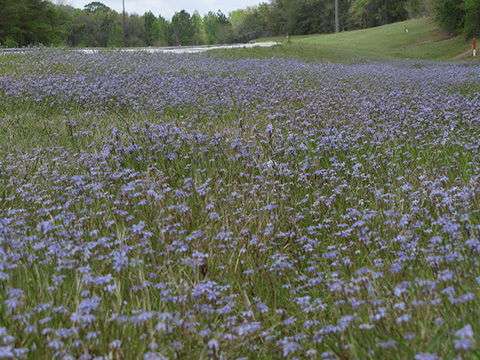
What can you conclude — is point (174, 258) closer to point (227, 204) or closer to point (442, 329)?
point (227, 204)

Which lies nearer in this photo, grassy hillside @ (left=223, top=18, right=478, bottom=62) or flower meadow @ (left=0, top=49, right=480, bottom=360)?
flower meadow @ (left=0, top=49, right=480, bottom=360)

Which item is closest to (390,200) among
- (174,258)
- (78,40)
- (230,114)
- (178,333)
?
(174,258)

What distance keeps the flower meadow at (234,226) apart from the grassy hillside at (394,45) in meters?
15.2

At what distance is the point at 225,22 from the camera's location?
106 m

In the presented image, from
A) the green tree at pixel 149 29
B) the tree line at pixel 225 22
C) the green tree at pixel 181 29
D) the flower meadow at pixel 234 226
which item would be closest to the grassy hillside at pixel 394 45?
the tree line at pixel 225 22

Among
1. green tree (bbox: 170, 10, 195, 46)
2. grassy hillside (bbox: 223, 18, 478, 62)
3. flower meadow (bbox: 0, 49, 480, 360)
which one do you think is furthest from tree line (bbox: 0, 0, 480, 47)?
flower meadow (bbox: 0, 49, 480, 360)

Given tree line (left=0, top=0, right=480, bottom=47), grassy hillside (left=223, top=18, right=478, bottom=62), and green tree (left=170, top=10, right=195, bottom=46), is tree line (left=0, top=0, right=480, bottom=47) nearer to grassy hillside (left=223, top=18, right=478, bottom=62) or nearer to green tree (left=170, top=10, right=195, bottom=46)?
green tree (left=170, top=10, right=195, bottom=46)

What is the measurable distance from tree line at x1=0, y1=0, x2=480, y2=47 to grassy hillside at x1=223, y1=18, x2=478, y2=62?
4.69ft

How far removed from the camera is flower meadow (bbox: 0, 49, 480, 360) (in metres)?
2.09

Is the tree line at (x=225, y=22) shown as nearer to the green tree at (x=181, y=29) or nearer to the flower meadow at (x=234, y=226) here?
the green tree at (x=181, y=29)

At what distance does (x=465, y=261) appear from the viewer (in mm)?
2408

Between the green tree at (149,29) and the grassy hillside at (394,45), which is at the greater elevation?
the green tree at (149,29)

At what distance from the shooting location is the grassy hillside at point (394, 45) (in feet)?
87.7

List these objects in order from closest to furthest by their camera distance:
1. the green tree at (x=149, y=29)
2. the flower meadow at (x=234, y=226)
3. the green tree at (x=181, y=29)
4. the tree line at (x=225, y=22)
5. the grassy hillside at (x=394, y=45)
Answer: the flower meadow at (x=234, y=226) < the grassy hillside at (x=394, y=45) < the tree line at (x=225, y=22) < the green tree at (x=149, y=29) < the green tree at (x=181, y=29)
